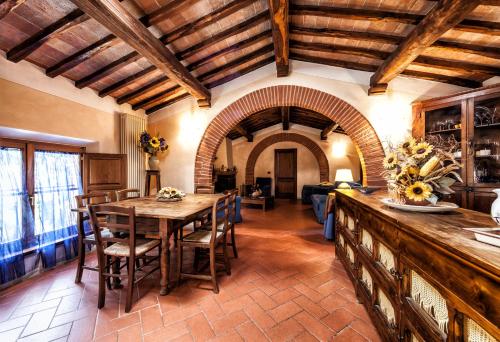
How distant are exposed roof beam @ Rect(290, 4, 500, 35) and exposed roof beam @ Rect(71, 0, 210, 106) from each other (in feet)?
5.09

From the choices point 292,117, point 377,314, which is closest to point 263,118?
point 292,117

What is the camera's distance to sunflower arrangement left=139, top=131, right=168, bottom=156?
3.72 m

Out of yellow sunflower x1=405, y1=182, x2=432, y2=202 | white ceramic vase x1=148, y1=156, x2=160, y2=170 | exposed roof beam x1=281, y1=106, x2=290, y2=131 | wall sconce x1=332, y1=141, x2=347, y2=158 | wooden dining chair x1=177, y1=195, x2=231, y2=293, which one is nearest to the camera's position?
yellow sunflower x1=405, y1=182, x2=432, y2=202

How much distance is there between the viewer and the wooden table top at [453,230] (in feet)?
2.10

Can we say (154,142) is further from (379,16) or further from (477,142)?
(477,142)

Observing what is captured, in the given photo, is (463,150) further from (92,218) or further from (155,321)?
(92,218)

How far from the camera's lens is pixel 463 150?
98.3 inches

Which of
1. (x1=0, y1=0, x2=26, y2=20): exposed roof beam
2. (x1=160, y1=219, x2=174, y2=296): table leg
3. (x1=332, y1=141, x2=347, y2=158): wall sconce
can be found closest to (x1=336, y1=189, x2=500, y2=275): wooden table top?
(x1=160, y1=219, x2=174, y2=296): table leg

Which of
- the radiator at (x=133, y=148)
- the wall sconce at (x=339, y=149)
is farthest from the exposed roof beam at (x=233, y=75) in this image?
the wall sconce at (x=339, y=149)

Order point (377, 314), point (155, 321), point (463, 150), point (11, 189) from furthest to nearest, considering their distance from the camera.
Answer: point (463, 150) < point (11, 189) < point (155, 321) < point (377, 314)

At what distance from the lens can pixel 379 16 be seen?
2041mm

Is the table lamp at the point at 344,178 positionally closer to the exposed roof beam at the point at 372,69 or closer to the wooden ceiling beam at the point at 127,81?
the exposed roof beam at the point at 372,69

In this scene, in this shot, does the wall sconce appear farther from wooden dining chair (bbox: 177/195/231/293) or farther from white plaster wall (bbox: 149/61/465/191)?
wooden dining chair (bbox: 177/195/231/293)

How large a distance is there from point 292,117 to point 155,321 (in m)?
6.65
